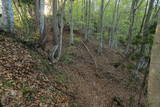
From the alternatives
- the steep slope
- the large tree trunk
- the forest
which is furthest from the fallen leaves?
the large tree trunk

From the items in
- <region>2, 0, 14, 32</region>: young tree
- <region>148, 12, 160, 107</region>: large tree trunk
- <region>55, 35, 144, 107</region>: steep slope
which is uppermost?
<region>2, 0, 14, 32</region>: young tree

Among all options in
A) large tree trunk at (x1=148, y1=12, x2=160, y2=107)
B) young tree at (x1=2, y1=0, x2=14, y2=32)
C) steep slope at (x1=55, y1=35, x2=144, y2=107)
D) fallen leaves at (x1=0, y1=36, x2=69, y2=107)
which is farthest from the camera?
steep slope at (x1=55, y1=35, x2=144, y2=107)

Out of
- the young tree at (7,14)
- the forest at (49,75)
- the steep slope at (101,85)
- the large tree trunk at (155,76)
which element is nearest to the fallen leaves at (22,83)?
the forest at (49,75)

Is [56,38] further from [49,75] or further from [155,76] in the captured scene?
[155,76]

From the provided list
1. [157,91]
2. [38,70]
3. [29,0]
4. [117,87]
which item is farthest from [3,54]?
[117,87]

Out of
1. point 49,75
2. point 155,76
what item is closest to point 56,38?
point 49,75

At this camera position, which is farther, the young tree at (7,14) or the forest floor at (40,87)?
the young tree at (7,14)

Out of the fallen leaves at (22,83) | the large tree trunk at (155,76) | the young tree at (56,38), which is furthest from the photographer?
the young tree at (56,38)

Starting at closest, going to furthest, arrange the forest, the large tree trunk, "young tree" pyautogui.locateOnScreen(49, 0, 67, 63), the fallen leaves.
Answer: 1. the large tree trunk
2. the forest
3. the fallen leaves
4. "young tree" pyautogui.locateOnScreen(49, 0, 67, 63)

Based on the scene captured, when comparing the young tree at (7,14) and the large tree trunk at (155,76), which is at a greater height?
the young tree at (7,14)

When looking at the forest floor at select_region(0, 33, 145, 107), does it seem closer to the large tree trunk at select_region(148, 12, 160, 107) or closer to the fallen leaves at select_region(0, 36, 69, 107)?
the fallen leaves at select_region(0, 36, 69, 107)

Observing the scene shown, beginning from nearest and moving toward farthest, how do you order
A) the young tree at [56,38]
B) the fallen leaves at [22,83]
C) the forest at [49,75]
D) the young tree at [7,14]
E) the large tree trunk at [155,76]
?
the large tree trunk at [155,76], the forest at [49,75], the fallen leaves at [22,83], the young tree at [7,14], the young tree at [56,38]

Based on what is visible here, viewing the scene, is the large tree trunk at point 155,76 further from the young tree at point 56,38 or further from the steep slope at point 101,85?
the young tree at point 56,38

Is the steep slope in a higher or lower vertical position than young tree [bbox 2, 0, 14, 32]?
lower
